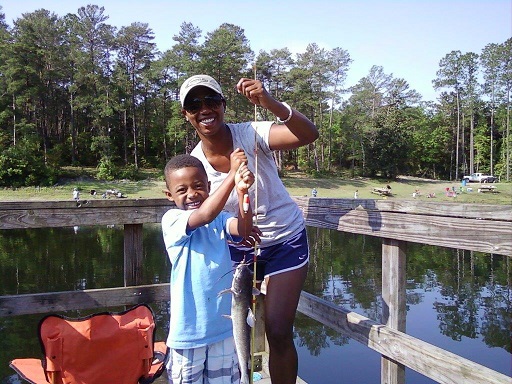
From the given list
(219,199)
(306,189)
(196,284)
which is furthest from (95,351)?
(306,189)

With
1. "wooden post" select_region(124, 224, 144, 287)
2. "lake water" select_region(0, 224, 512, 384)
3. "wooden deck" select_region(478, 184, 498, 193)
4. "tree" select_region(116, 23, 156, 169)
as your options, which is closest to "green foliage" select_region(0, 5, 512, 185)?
"tree" select_region(116, 23, 156, 169)

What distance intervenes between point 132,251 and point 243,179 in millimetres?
1542

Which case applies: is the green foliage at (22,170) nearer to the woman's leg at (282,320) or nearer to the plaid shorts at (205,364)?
the woman's leg at (282,320)

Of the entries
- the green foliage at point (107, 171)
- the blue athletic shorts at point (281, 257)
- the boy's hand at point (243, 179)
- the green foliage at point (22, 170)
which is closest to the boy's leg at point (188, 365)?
the blue athletic shorts at point (281, 257)

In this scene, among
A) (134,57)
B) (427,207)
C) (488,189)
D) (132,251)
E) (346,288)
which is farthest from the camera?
(134,57)

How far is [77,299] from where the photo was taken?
10.2 ft

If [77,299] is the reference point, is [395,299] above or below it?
above

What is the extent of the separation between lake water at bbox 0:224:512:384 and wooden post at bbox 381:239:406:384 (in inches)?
226

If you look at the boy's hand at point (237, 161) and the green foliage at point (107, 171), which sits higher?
the boy's hand at point (237, 161)

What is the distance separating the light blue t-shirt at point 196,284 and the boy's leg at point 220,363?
0.16 ft

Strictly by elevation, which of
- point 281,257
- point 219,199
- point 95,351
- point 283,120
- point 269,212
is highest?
point 283,120

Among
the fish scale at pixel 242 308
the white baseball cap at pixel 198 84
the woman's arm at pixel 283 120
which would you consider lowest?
the fish scale at pixel 242 308

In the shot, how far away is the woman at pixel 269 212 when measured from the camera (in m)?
2.59

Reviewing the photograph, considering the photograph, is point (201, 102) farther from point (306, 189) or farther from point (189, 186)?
point (306, 189)
